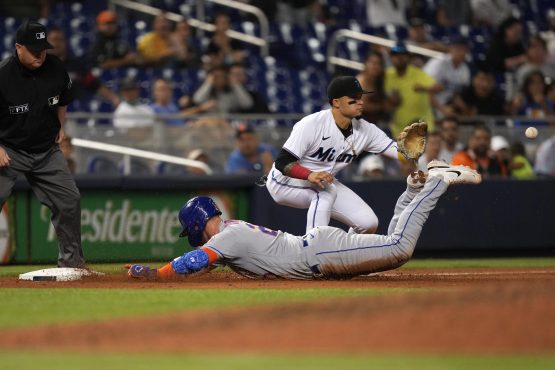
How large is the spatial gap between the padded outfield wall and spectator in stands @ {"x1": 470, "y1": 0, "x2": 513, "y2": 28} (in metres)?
5.84

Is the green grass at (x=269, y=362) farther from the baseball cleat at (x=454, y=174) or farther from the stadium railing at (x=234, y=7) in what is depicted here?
the stadium railing at (x=234, y=7)

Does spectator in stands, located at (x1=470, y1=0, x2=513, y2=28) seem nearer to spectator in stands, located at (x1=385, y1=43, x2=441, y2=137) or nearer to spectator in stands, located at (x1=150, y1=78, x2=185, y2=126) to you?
spectator in stands, located at (x1=385, y1=43, x2=441, y2=137)

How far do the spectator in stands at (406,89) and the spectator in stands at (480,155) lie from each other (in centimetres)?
86

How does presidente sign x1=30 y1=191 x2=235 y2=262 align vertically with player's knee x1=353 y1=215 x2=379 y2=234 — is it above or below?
below

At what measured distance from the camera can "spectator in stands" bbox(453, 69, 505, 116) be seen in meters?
15.8

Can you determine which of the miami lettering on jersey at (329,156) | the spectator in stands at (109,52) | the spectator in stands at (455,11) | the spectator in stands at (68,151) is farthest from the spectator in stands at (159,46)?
the miami lettering on jersey at (329,156)

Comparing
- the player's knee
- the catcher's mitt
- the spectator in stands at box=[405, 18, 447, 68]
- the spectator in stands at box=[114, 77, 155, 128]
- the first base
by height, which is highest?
the spectator in stands at box=[405, 18, 447, 68]

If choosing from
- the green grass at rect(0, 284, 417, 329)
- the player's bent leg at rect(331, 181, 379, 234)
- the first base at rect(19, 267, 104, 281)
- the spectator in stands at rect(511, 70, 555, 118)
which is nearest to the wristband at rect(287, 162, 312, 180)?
the player's bent leg at rect(331, 181, 379, 234)

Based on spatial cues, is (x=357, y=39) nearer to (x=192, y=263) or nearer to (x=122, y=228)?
(x=122, y=228)

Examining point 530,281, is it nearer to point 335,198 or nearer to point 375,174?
point 335,198

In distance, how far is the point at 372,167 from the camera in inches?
555

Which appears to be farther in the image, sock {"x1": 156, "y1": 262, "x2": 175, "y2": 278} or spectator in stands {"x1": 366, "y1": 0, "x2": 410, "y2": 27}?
spectator in stands {"x1": 366, "y1": 0, "x2": 410, "y2": 27}

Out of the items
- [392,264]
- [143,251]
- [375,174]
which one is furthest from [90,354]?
[375,174]

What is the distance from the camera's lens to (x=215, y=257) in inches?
327
